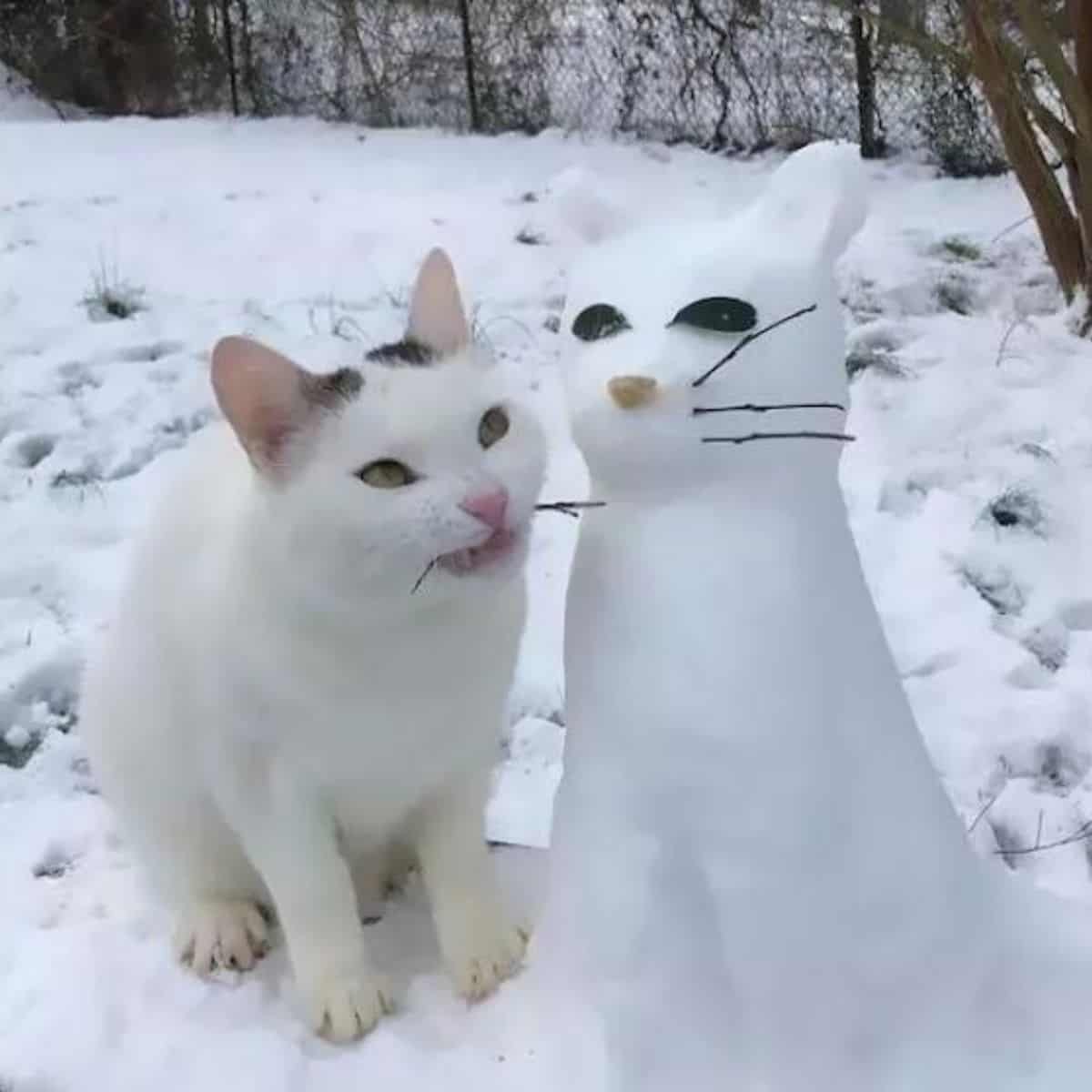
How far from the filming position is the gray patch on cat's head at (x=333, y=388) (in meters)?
1.48

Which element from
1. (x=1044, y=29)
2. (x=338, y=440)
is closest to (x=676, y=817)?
(x=338, y=440)

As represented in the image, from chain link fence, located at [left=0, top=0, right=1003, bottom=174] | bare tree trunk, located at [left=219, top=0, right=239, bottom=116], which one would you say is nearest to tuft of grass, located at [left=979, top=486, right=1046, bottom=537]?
chain link fence, located at [left=0, top=0, right=1003, bottom=174]

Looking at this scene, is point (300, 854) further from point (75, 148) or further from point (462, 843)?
point (75, 148)

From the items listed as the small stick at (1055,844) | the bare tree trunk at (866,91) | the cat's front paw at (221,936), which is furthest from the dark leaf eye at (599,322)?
the bare tree trunk at (866,91)

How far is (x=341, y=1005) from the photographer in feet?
5.72

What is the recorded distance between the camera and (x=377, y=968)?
1858mm

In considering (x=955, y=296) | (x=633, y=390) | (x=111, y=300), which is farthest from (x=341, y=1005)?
(x=955, y=296)

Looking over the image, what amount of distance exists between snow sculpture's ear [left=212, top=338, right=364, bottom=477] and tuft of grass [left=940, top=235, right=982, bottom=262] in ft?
9.48

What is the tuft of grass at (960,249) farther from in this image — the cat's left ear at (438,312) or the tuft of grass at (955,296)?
the cat's left ear at (438,312)

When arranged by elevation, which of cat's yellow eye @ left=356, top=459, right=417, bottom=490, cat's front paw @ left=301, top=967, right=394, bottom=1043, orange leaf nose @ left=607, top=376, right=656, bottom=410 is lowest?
cat's front paw @ left=301, top=967, right=394, bottom=1043

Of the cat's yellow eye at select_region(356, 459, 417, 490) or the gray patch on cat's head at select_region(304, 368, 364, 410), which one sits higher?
the gray patch on cat's head at select_region(304, 368, 364, 410)

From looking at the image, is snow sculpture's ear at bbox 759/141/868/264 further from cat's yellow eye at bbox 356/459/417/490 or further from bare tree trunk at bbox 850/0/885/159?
bare tree trunk at bbox 850/0/885/159

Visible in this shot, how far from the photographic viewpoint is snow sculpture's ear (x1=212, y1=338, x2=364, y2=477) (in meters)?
1.46

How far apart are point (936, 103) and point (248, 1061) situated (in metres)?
4.32
